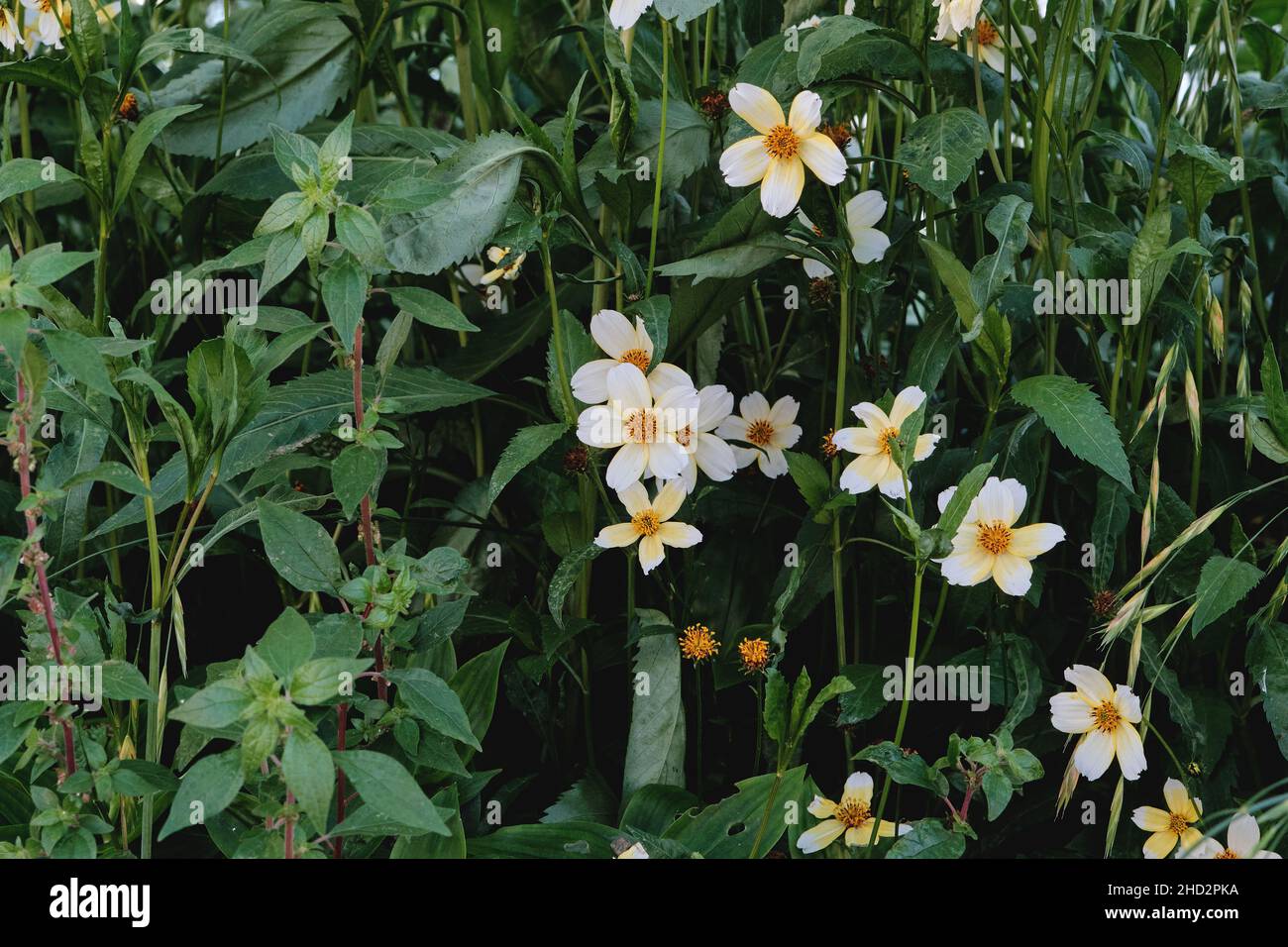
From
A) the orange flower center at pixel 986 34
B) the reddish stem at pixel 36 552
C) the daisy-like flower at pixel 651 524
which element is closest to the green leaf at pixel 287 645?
the reddish stem at pixel 36 552

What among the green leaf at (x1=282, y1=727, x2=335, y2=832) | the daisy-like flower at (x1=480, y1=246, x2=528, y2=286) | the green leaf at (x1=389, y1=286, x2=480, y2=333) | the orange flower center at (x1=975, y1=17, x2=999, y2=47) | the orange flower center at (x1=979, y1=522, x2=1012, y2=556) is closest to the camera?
the green leaf at (x1=282, y1=727, x2=335, y2=832)

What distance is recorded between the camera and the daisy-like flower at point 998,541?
2.59ft

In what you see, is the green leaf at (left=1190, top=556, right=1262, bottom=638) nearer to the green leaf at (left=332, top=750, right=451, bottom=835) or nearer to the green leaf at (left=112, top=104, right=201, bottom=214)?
the green leaf at (left=332, top=750, right=451, bottom=835)

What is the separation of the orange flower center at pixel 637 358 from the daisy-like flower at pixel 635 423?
0.04 m

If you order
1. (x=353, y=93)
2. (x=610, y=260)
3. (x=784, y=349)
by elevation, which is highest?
(x=353, y=93)

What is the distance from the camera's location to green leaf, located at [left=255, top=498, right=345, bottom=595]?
71 centimetres

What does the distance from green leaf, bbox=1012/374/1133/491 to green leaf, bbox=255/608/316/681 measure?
1.48 ft

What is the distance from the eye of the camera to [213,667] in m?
0.77

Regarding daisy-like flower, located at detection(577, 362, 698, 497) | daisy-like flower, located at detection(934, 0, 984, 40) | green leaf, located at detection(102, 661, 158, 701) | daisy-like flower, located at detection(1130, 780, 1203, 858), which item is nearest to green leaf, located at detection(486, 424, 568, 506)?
daisy-like flower, located at detection(577, 362, 698, 497)

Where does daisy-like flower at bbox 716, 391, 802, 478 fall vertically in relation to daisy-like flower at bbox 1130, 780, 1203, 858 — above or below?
above

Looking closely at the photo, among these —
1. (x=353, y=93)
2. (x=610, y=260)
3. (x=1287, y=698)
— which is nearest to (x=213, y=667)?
(x=610, y=260)
